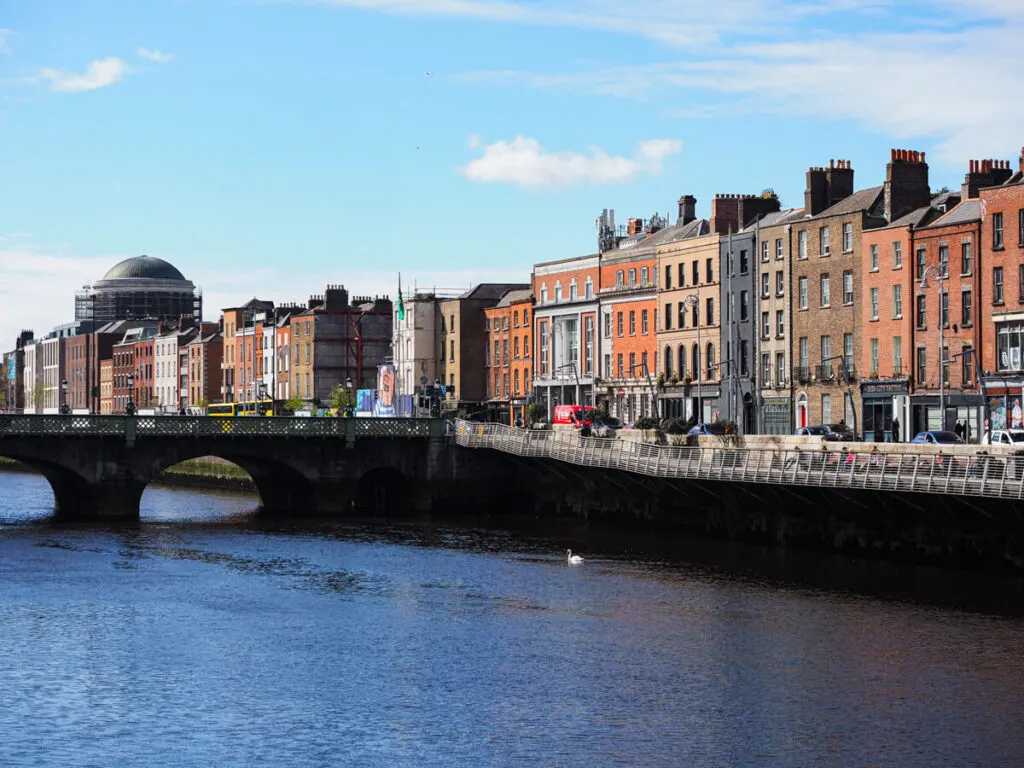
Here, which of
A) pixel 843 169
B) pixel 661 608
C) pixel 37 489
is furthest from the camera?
pixel 37 489

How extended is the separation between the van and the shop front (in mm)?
16500

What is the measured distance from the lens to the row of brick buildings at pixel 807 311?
86.1 metres

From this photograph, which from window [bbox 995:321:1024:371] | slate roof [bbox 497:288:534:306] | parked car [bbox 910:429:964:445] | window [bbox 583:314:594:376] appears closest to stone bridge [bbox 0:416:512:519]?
window [bbox 583:314:594:376]

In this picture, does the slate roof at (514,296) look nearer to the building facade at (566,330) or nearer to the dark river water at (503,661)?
the building facade at (566,330)

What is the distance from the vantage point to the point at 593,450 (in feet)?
277

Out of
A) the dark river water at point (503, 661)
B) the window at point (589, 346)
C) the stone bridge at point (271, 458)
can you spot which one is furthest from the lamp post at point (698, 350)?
the dark river water at point (503, 661)

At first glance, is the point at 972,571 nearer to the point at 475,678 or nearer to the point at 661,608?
the point at 661,608

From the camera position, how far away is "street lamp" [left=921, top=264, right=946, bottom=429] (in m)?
82.6

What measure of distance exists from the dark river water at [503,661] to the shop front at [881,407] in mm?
22969

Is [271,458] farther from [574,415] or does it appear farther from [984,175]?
[984,175]

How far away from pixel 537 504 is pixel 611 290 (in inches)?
1073

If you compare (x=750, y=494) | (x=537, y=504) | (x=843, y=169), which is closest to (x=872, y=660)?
(x=750, y=494)

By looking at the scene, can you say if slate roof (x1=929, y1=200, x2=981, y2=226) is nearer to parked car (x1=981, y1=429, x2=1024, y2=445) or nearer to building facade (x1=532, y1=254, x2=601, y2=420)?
parked car (x1=981, y1=429, x2=1024, y2=445)

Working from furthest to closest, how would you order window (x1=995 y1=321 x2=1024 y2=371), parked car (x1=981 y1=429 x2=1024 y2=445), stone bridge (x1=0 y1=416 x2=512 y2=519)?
1. stone bridge (x1=0 y1=416 x2=512 y2=519)
2. window (x1=995 y1=321 x2=1024 y2=371)
3. parked car (x1=981 y1=429 x2=1024 y2=445)
